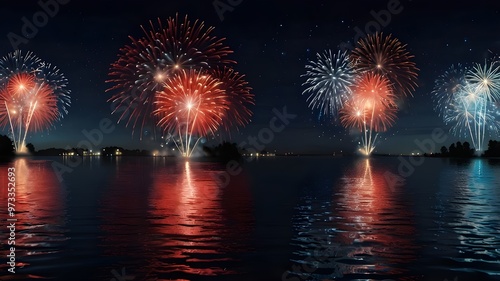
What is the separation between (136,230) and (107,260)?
8349 millimetres

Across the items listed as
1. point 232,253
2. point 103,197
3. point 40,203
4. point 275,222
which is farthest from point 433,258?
point 103,197

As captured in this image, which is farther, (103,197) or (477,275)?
(103,197)

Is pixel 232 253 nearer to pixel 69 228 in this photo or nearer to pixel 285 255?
pixel 285 255

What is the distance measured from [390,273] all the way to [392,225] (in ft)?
44.0

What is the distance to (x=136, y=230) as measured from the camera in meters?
30.0

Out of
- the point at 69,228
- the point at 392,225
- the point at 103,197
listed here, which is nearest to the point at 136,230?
the point at 69,228

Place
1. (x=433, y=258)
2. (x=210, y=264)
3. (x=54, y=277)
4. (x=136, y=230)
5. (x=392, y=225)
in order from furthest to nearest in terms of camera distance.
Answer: (x=392, y=225) → (x=136, y=230) → (x=433, y=258) → (x=210, y=264) → (x=54, y=277)

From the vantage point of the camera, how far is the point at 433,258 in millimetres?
22578

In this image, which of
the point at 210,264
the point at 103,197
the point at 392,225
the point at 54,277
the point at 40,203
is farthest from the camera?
the point at 103,197

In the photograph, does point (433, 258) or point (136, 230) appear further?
point (136, 230)

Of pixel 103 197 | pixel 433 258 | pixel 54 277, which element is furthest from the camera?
pixel 103 197

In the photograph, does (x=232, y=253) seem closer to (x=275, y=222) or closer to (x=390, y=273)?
(x=390, y=273)

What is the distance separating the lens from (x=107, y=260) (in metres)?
21.7

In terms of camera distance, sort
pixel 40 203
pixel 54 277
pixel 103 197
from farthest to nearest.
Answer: pixel 103 197 → pixel 40 203 → pixel 54 277
